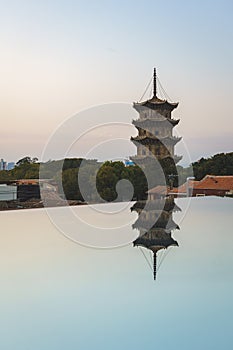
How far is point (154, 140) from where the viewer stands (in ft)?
40.4

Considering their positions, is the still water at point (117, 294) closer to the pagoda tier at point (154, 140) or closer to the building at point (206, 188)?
the building at point (206, 188)

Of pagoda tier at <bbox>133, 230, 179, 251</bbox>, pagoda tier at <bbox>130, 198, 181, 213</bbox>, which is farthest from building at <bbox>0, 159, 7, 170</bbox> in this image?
pagoda tier at <bbox>133, 230, 179, 251</bbox>

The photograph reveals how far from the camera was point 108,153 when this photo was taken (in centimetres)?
703

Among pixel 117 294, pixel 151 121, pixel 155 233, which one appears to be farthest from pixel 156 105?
pixel 117 294

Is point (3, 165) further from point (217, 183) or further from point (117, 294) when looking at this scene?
point (117, 294)

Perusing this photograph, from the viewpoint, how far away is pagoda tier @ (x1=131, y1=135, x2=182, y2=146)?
1220 cm

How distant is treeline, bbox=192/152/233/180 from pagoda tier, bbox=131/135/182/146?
1312 mm

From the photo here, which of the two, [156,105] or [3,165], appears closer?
[3,165]

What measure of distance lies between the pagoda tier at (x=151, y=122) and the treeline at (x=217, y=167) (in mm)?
1808

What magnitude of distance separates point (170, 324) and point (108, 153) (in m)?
5.73

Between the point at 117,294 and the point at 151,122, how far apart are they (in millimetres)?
11225

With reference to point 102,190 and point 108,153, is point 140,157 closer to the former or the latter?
point 102,190
